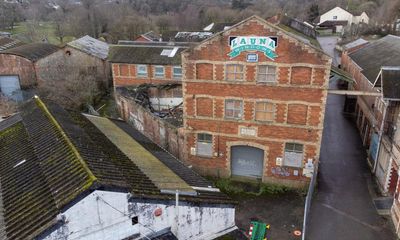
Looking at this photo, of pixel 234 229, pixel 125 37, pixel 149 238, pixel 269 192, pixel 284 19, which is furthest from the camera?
pixel 125 37

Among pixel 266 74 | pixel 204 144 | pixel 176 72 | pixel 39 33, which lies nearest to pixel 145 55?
pixel 176 72

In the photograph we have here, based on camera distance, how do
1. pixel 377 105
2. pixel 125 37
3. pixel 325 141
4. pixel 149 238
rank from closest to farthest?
1. pixel 149 238
2. pixel 377 105
3. pixel 325 141
4. pixel 125 37

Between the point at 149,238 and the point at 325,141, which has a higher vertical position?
the point at 149,238

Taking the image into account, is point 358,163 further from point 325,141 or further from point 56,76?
point 56,76

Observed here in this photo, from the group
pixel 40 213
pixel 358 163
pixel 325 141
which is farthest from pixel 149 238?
pixel 325 141

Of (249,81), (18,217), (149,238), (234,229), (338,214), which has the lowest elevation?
(338,214)

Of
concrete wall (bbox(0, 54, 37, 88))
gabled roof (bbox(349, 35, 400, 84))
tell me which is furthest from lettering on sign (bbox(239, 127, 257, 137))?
concrete wall (bbox(0, 54, 37, 88))

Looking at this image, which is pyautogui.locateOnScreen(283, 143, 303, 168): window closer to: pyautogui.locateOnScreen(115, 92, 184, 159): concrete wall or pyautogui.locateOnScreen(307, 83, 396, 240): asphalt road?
pyautogui.locateOnScreen(307, 83, 396, 240): asphalt road
